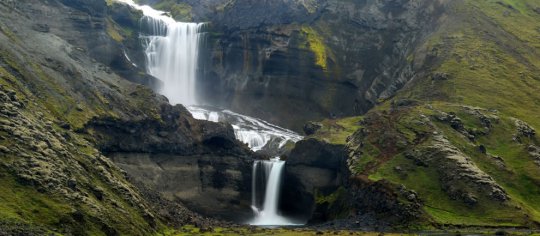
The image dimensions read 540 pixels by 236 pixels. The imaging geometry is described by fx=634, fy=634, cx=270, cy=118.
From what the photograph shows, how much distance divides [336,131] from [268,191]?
2792 centimetres

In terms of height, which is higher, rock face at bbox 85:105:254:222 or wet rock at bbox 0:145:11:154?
wet rock at bbox 0:145:11:154

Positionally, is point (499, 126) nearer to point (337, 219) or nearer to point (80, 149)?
point (337, 219)

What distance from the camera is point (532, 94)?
192875mm

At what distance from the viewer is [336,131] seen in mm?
182375

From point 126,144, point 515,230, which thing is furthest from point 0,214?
point 515,230

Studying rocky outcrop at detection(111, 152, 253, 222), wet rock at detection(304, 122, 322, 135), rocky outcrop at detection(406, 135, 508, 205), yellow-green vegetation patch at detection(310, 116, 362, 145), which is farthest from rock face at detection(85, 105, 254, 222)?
rocky outcrop at detection(406, 135, 508, 205)

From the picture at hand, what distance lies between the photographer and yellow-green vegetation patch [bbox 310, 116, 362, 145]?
17212 cm

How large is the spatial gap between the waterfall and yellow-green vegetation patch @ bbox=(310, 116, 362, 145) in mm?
13897

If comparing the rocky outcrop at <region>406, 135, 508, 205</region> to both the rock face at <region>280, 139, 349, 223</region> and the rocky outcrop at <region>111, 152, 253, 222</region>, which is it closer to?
the rock face at <region>280, 139, 349, 223</region>

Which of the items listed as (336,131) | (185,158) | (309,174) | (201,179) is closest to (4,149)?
(185,158)

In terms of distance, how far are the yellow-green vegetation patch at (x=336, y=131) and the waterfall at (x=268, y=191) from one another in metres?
13.9

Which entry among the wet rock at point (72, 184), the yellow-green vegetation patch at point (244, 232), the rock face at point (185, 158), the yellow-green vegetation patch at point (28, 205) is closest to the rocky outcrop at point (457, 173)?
the yellow-green vegetation patch at point (244, 232)

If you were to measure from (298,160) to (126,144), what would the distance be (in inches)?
1772

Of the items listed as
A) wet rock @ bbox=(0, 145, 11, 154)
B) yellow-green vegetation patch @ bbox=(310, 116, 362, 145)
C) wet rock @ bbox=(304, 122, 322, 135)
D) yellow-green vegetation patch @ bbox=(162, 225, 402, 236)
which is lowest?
yellow-green vegetation patch @ bbox=(162, 225, 402, 236)
